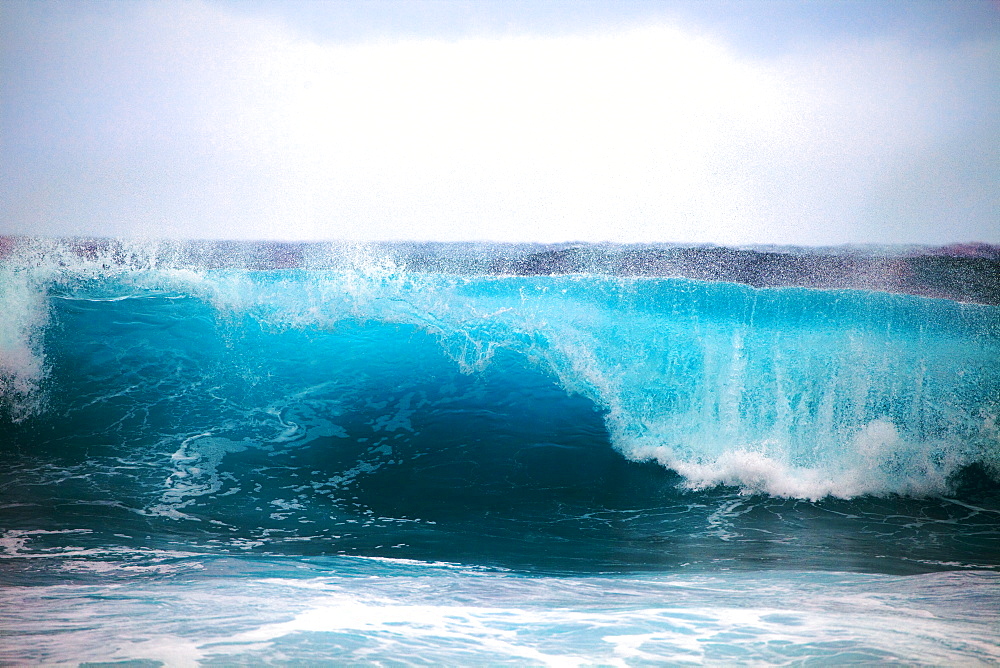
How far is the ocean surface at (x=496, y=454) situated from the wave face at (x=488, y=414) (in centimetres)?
1

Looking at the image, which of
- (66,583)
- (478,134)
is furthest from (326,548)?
(478,134)

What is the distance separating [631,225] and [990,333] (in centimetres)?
169

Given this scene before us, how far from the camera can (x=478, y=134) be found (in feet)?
9.61

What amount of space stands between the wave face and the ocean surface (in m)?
0.01

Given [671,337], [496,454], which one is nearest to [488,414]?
[496,454]

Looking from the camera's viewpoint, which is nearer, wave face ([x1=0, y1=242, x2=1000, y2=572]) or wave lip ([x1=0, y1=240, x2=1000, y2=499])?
wave face ([x1=0, y1=242, x2=1000, y2=572])

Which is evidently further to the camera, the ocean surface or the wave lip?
the wave lip

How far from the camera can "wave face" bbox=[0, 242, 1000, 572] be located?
8.73 feet

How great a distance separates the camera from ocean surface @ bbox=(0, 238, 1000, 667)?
2.07 metres

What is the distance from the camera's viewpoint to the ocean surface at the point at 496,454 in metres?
2.07

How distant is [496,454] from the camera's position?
3178mm

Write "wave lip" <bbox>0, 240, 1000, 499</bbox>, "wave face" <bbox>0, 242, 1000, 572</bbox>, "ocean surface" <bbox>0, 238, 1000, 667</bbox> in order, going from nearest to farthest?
"ocean surface" <bbox>0, 238, 1000, 667</bbox> < "wave face" <bbox>0, 242, 1000, 572</bbox> < "wave lip" <bbox>0, 240, 1000, 499</bbox>

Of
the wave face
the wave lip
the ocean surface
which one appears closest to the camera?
the ocean surface

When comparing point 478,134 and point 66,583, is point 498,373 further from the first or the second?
point 66,583
